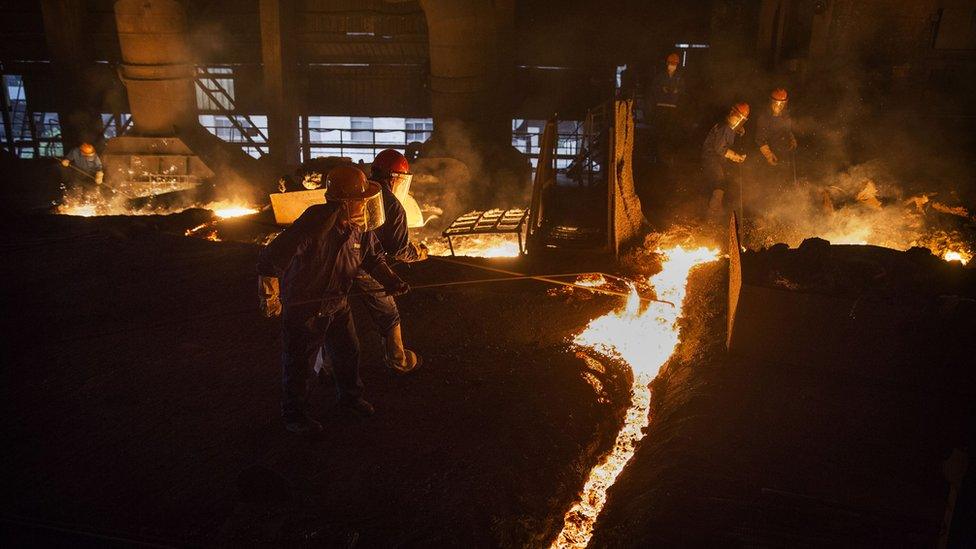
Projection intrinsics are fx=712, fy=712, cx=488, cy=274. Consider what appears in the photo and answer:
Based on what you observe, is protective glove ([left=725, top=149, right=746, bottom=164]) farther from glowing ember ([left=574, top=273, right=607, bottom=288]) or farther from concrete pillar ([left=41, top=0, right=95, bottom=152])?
concrete pillar ([left=41, top=0, right=95, bottom=152])

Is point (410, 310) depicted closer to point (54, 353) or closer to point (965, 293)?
point (54, 353)

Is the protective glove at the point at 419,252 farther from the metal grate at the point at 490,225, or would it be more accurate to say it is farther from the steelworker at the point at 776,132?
the steelworker at the point at 776,132

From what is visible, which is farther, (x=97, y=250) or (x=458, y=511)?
(x=97, y=250)

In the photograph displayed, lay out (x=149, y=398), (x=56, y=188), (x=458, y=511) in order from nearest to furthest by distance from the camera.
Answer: (x=458, y=511), (x=149, y=398), (x=56, y=188)

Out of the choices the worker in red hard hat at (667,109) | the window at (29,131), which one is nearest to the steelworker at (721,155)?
the worker in red hard hat at (667,109)

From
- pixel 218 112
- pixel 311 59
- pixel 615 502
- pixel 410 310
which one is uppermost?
pixel 311 59

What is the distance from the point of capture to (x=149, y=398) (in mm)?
5230

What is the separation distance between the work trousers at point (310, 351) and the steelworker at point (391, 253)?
44 centimetres

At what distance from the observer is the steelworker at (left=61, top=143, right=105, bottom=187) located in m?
13.5

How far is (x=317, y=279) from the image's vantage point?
4.52m

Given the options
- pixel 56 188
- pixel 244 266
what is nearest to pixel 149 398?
pixel 244 266

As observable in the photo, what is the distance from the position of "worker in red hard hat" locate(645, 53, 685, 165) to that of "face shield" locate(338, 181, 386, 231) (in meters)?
7.45

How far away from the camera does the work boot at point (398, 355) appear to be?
5.43 m

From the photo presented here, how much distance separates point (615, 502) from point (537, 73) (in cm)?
1353
